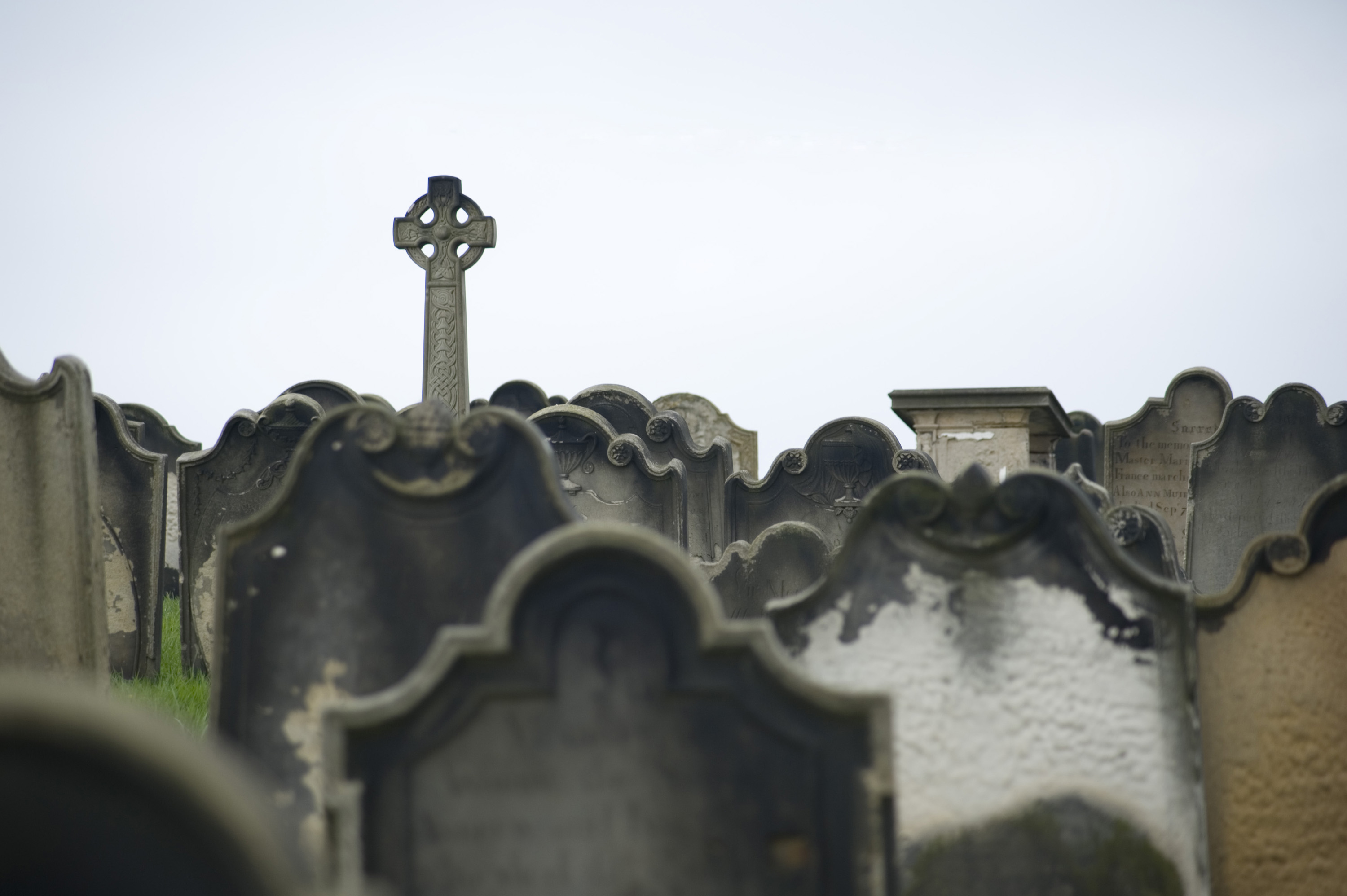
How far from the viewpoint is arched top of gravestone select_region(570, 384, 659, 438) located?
411 inches

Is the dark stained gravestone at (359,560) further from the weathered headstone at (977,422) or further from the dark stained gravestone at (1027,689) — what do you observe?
the weathered headstone at (977,422)

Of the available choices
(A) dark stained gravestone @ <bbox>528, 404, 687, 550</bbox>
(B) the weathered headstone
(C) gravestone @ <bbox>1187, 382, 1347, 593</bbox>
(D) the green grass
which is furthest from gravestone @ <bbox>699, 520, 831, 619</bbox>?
A: (C) gravestone @ <bbox>1187, 382, 1347, 593</bbox>

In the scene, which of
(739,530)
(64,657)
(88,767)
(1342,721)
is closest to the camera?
(88,767)

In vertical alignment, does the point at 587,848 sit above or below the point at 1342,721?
below

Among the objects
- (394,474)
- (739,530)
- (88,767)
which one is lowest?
(88,767)

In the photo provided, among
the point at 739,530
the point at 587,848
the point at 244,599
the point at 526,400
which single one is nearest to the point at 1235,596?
the point at 587,848

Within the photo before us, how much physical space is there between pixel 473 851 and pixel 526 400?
8.84 meters

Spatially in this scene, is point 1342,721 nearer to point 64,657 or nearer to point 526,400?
point 64,657

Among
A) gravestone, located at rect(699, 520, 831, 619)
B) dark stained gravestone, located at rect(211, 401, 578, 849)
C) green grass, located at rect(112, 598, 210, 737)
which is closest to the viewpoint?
dark stained gravestone, located at rect(211, 401, 578, 849)

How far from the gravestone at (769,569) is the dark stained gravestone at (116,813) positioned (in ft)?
14.0

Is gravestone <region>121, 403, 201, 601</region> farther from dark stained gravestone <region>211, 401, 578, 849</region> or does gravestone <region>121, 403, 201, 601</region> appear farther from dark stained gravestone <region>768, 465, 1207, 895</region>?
dark stained gravestone <region>768, 465, 1207, 895</region>

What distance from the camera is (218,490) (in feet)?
23.2

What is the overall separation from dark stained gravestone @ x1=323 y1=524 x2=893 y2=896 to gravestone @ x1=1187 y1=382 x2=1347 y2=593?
7006 mm

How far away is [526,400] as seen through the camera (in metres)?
11.0
